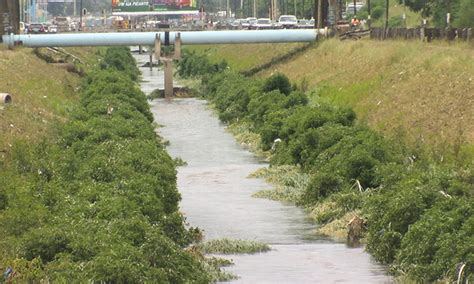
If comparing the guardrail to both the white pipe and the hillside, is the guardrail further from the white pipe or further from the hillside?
the white pipe

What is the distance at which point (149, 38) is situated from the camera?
84000 mm

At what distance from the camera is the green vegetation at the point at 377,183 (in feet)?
81.0

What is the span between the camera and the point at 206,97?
78.7m

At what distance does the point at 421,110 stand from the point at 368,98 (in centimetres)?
844

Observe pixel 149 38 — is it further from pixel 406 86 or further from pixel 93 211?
pixel 93 211

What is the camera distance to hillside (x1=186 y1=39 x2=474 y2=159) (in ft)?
126

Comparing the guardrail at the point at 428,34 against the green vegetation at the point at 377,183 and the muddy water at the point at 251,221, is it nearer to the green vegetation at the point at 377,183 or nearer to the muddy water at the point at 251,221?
the green vegetation at the point at 377,183

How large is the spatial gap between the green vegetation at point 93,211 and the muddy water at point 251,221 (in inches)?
54.9

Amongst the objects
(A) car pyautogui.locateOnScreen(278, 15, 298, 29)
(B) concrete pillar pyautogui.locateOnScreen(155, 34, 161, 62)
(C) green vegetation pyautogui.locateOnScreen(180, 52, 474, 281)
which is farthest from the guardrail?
(A) car pyautogui.locateOnScreen(278, 15, 298, 29)

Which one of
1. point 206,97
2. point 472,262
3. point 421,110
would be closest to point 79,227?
point 472,262

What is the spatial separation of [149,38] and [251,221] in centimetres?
5229

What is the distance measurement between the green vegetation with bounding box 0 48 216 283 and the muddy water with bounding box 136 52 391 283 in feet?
4.57

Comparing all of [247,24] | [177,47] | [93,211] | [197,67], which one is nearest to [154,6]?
[247,24]

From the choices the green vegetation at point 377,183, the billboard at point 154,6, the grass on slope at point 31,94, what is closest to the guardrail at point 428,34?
the green vegetation at point 377,183
